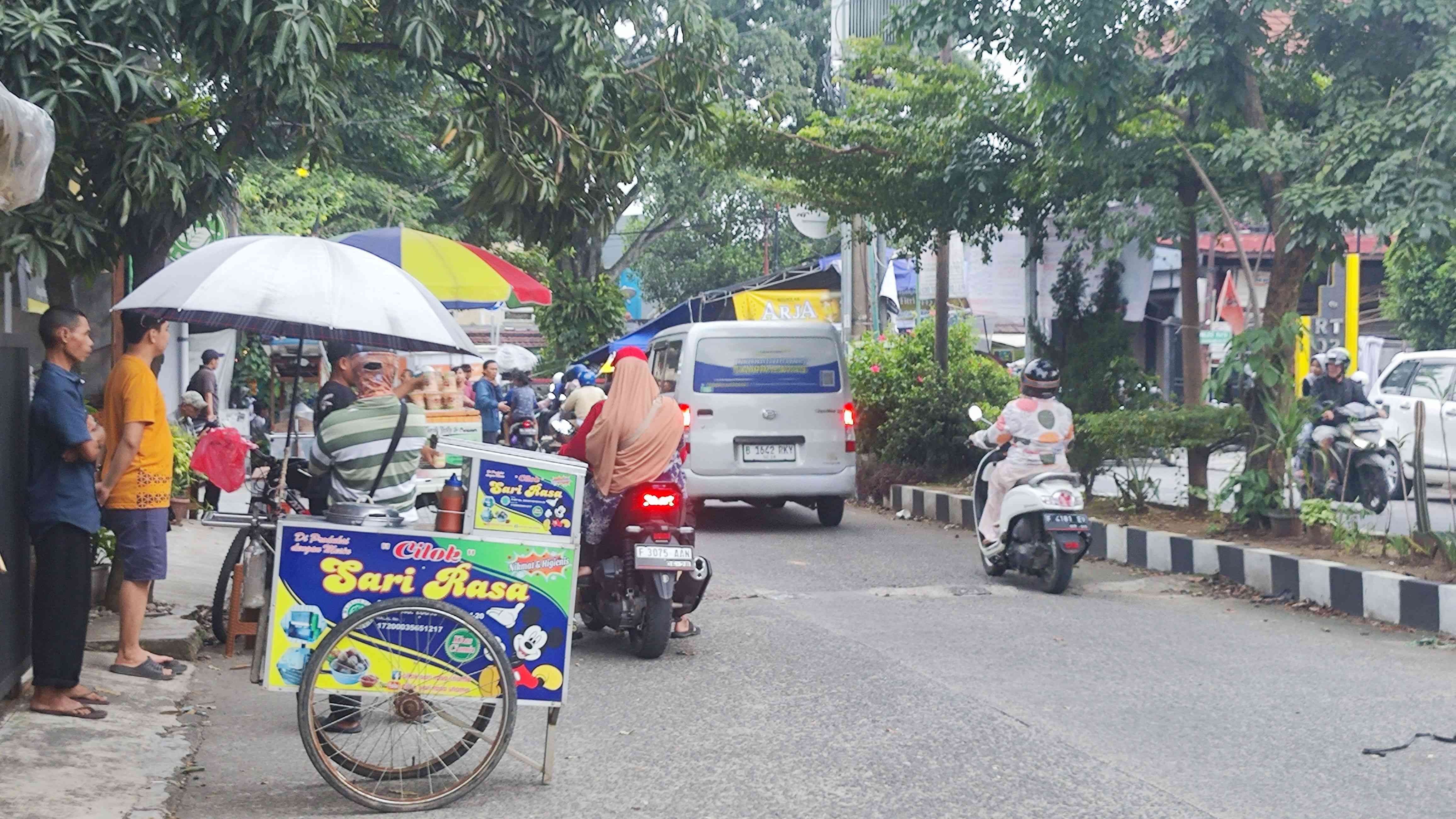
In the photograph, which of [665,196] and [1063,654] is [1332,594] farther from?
[665,196]

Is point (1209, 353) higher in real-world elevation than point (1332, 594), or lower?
higher

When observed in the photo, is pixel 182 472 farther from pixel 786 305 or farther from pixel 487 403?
pixel 786 305

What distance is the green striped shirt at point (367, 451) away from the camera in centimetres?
564

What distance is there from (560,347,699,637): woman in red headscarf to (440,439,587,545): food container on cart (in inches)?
80.6

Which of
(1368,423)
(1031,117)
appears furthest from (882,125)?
(1368,423)

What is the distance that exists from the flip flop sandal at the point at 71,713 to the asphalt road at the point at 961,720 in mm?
429

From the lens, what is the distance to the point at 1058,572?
9.46 m

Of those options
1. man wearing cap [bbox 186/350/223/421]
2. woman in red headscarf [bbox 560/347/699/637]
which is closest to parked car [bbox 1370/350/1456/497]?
woman in red headscarf [bbox 560/347/699/637]

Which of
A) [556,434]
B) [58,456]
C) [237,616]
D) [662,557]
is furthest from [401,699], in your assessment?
[556,434]

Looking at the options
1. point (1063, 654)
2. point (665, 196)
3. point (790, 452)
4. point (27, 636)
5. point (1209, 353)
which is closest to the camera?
point (27, 636)

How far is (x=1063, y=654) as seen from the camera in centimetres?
746

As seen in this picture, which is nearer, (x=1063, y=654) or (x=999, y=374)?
(x=1063, y=654)

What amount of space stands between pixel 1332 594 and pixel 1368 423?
255 inches

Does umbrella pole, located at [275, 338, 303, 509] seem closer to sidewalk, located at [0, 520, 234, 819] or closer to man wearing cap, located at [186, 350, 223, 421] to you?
sidewalk, located at [0, 520, 234, 819]
